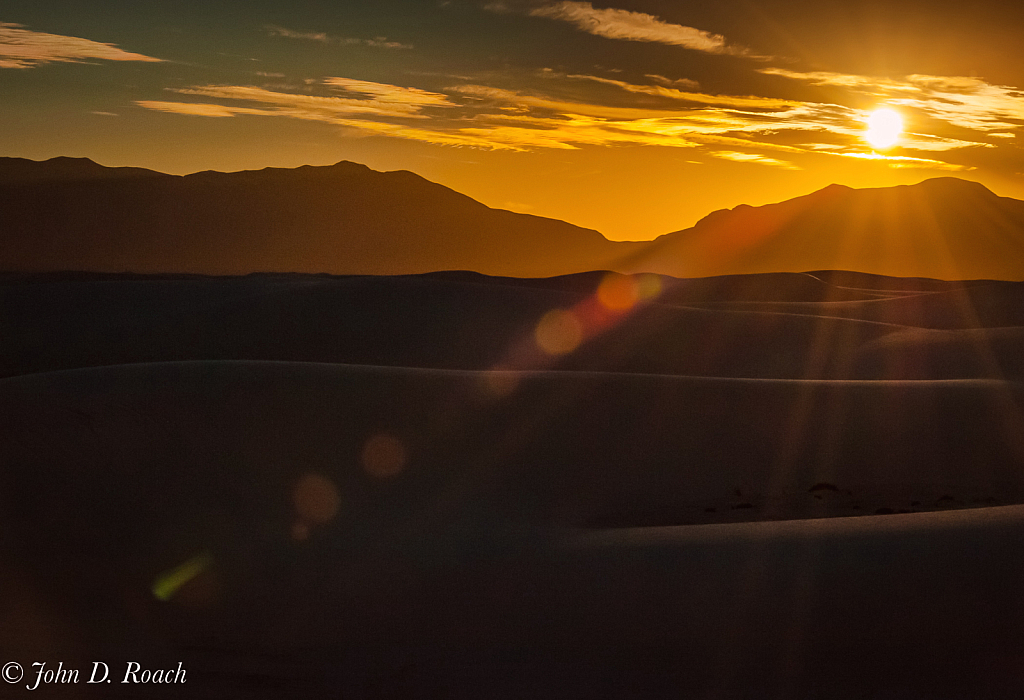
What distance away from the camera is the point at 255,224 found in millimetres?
143625

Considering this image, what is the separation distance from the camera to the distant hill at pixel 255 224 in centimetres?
11912

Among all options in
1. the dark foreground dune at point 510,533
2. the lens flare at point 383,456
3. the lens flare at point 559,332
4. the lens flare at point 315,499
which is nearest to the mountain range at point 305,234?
the lens flare at point 559,332

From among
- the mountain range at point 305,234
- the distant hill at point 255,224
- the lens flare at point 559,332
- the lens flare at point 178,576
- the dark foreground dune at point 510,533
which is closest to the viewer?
the dark foreground dune at point 510,533

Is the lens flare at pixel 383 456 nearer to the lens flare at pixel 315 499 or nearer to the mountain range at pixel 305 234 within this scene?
the lens flare at pixel 315 499

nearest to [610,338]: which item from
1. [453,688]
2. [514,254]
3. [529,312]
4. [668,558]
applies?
[529,312]

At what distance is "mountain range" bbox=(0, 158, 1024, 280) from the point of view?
12050cm

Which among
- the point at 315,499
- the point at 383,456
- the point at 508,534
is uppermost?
the point at 383,456

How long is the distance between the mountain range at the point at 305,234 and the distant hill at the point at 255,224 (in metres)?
0.26

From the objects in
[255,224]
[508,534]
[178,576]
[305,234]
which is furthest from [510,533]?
[305,234]

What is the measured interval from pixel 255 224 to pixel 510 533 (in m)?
143

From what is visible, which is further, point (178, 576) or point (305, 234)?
point (305, 234)

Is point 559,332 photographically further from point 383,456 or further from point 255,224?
point 255,224

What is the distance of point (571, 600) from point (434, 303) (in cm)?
2188

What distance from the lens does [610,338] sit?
25.7 meters
